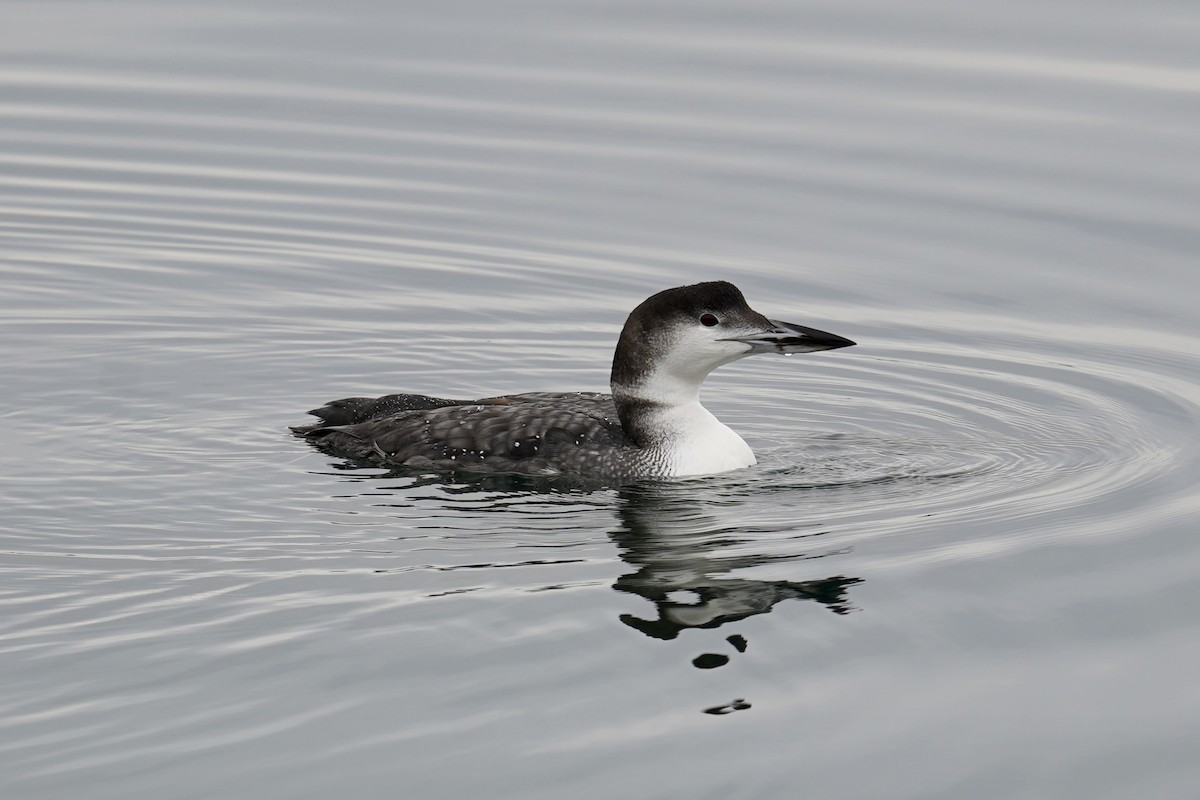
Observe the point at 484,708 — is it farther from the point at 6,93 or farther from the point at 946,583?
the point at 6,93

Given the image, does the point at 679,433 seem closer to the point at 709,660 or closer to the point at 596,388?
the point at 596,388

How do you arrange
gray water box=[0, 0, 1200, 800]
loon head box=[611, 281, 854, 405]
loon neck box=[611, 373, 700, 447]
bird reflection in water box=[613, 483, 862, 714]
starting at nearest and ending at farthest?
gray water box=[0, 0, 1200, 800], bird reflection in water box=[613, 483, 862, 714], loon head box=[611, 281, 854, 405], loon neck box=[611, 373, 700, 447]

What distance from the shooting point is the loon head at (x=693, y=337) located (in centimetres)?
860

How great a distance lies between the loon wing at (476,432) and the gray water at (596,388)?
22 centimetres

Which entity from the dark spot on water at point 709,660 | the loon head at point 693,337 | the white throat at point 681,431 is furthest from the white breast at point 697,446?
the dark spot on water at point 709,660

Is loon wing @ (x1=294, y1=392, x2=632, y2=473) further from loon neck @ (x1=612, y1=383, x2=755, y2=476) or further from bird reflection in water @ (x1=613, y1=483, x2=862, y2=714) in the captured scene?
bird reflection in water @ (x1=613, y1=483, x2=862, y2=714)

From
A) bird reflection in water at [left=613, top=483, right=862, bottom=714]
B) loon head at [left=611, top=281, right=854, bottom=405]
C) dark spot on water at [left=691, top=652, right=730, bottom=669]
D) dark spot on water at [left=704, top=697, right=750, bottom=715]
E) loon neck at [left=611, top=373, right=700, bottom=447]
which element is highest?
loon head at [left=611, top=281, right=854, bottom=405]

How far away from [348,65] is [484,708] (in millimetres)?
10522

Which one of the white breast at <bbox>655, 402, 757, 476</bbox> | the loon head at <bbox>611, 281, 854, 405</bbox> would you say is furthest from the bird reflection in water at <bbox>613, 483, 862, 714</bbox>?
the loon head at <bbox>611, 281, 854, 405</bbox>

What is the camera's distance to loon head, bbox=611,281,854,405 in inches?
339

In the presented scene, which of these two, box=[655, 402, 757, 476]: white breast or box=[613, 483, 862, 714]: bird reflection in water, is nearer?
box=[613, 483, 862, 714]: bird reflection in water

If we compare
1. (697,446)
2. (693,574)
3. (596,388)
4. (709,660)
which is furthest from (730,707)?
(596,388)

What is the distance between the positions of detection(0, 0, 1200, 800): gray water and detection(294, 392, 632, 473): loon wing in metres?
0.22

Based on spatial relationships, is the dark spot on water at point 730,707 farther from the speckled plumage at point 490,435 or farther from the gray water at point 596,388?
the speckled plumage at point 490,435
